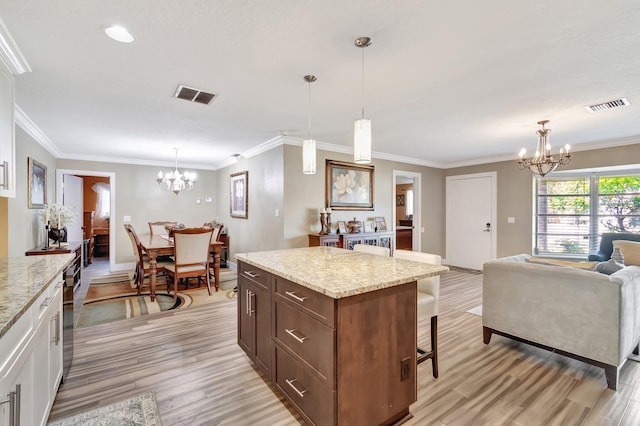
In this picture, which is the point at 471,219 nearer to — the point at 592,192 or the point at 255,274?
the point at 592,192

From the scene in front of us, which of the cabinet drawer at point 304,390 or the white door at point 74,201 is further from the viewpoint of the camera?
the white door at point 74,201

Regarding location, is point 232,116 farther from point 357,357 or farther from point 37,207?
point 37,207

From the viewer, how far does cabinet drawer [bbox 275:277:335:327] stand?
4.84 ft

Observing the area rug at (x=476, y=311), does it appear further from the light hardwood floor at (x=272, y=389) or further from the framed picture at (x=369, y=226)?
the framed picture at (x=369, y=226)

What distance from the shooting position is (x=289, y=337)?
5.94 ft

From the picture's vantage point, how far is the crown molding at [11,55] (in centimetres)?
181

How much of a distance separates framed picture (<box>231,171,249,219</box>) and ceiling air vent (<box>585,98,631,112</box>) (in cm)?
490

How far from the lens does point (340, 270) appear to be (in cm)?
188

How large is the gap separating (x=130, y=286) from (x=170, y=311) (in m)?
1.79

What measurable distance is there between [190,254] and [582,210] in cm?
658

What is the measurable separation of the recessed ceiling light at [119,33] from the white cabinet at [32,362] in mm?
1580

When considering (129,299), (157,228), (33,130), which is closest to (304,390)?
(129,299)

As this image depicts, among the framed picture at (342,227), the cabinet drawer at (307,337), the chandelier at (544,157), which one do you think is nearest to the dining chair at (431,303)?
the cabinet drawer at (307,337)

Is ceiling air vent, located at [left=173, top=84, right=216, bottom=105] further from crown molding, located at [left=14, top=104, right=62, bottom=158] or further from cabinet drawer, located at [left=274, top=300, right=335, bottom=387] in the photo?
cabinet drawer, located at [left=274, top=300, right=335, bottom=387]
